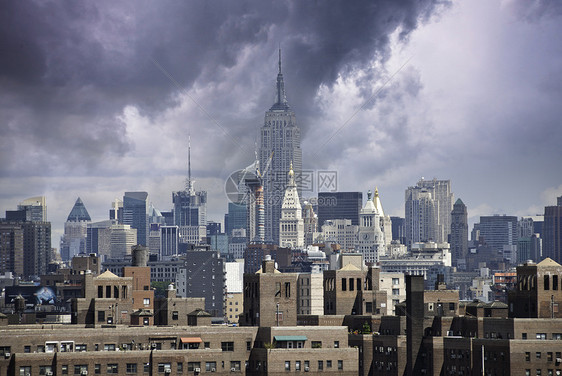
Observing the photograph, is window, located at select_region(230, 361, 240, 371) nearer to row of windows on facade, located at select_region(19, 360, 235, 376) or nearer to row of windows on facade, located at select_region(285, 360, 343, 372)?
row of windows on facade, located at select_region(19, 360, 235, 376)

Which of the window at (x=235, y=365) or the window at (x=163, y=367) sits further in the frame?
the window at (x=235, y=365)

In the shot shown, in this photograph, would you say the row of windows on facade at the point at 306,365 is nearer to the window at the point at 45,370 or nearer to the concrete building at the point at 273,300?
the concrete building at the point at 273,300

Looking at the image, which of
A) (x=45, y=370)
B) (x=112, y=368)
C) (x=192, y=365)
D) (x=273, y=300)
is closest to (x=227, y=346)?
(x=192, y=365)

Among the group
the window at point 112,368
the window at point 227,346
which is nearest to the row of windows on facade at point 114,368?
the window at point 112,368

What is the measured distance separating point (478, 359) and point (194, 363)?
27559 millimetres

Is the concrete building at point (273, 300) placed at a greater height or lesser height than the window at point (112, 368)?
greater

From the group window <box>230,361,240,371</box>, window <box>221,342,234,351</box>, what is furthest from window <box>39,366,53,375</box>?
window <box>230,361,240,371</box>

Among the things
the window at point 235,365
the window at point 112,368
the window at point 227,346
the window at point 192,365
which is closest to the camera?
the window at point 112,368

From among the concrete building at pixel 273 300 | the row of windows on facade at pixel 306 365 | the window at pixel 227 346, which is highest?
the concrete building at pixel 273 300

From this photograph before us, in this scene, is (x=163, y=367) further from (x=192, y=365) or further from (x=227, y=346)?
(x=227, y=346)

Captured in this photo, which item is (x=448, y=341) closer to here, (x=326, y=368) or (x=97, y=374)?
(x=326, y=368)

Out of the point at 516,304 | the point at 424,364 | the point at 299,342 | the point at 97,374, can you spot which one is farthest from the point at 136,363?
the point at 516,304

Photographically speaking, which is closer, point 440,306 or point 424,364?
point 424,364

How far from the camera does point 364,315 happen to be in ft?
573
